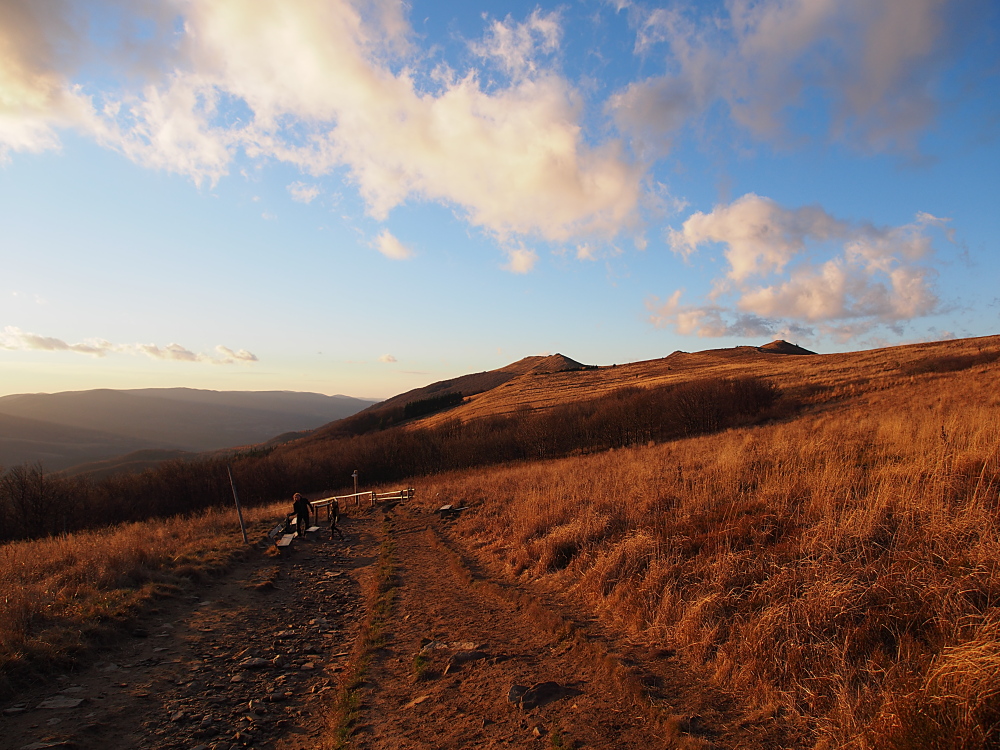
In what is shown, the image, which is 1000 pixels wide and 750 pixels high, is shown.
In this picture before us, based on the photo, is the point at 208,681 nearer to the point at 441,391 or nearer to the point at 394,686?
the point at 394,686

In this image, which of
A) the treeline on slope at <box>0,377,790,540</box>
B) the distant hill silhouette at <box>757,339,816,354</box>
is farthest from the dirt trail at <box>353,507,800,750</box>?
the distant hill silhouette at <box>757,339,816,354</box>

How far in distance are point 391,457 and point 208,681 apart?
6094 centimetres

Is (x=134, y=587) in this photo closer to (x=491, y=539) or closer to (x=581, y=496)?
(x=491, y=539)

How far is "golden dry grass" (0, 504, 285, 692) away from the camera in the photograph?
6.18 m

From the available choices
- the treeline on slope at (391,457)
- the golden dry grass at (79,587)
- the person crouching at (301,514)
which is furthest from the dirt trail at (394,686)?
the treeline on slope at (391,457)

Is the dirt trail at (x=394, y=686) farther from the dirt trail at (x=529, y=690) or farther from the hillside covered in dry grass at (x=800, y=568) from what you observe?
the hillside covered in dry grass at (x=800, y=568)

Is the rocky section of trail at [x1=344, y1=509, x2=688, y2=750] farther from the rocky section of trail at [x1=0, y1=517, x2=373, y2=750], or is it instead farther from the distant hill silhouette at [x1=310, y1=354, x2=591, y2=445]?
the distant hill silhouette at [x1=310, y1=354, x2=591, y2=445]

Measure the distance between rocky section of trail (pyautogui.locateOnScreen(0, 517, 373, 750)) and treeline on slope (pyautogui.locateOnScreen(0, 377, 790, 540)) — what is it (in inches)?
1550

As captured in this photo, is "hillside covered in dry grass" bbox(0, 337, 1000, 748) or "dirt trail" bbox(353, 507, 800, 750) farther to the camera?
"dirt trail" bbox(353, 507, 800, 750)

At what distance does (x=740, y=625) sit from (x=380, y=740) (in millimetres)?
3831

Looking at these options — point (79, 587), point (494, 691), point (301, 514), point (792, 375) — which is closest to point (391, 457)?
point (301, 514)

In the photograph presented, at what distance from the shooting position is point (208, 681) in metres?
6.21

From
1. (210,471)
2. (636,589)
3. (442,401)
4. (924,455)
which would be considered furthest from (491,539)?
(442,401)

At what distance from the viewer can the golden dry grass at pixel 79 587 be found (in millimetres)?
6176
